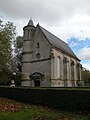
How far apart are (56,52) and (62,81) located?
6.13 metres

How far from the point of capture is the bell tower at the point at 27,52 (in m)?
37.4

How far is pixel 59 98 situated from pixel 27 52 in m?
24.9

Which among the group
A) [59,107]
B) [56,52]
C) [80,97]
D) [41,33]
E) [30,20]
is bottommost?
[59,107]

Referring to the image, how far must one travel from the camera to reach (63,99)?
1395 centimetres

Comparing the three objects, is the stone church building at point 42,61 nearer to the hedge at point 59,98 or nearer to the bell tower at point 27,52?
the bell tower at point 27,52

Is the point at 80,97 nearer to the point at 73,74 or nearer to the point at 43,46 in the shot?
the point at 43,46

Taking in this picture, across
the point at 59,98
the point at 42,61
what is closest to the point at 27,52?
the point at 42,61

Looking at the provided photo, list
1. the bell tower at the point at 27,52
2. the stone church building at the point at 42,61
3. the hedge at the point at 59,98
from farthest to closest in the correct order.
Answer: the bell tower at the point at 27,52, the stone church building at the point at 42,61, the hedge at the point at 59,98

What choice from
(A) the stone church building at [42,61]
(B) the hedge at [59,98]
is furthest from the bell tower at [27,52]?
(B) the hedge at [59,98]

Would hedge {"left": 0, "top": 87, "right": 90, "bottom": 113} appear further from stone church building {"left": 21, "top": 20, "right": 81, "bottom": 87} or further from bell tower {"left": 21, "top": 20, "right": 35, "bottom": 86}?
bell tower {"left": 21, "top": 20, "right": 35, "bottom": 86}

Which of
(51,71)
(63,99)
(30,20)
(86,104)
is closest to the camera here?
(86,104)

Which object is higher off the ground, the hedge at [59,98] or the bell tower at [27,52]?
the bell tower at [27,52]

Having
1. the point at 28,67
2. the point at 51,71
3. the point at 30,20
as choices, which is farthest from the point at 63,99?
the point at 30,20

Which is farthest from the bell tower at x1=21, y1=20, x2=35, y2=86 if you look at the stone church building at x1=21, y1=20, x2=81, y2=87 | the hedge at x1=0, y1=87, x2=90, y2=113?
the hedge at x1=0, y1=87, x2=90, y2=113
